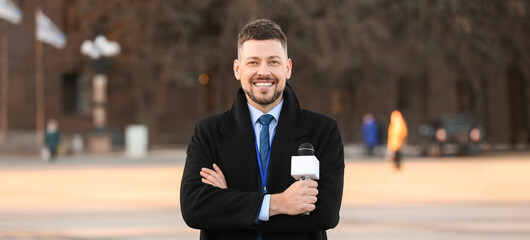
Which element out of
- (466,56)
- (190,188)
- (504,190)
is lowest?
(504,190)

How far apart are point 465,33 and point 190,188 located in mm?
29110

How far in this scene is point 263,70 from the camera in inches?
120

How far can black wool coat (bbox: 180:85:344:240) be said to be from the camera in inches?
120

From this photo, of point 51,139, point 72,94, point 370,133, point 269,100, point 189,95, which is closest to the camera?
point 269,100

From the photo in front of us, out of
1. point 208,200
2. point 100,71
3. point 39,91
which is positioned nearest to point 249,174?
point 208,200

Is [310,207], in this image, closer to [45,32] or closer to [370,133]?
[370,133]

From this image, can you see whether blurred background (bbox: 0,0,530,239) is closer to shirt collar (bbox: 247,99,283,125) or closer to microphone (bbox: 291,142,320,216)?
shirt collar (bbox: 247,99,283,125)

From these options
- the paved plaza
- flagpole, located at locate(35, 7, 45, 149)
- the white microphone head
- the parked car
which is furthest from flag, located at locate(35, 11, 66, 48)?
the white microphone head

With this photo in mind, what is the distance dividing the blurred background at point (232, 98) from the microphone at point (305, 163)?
6.88 metres

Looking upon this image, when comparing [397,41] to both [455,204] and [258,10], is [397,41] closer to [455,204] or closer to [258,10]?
[258,10]

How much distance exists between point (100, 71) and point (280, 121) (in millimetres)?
28404

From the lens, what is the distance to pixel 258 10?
29.8 metres

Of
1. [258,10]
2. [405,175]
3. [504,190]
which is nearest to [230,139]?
[504,190]

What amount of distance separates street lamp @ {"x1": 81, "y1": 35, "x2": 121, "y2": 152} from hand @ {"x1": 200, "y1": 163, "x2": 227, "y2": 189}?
27.9 m
